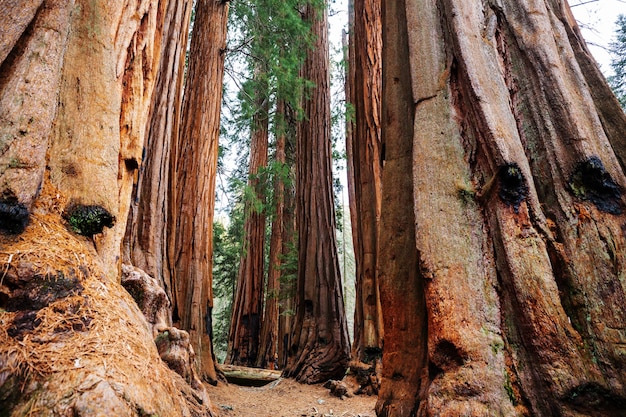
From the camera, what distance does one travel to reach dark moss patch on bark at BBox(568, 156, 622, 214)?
163 centimetres

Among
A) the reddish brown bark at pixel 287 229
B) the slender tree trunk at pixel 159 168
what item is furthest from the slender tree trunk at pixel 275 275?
the slender tree trunk at pixel 159 168

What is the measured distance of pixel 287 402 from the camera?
14.9 ft

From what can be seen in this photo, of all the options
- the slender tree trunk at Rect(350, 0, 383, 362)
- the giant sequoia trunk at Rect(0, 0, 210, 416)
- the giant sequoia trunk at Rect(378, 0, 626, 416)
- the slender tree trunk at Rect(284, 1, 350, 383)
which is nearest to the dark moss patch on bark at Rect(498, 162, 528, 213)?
the giant sequoia trunk at Rect(378, 0, 626, 416)

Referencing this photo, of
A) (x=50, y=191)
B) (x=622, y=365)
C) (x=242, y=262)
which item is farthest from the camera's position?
(x=242, y=262)

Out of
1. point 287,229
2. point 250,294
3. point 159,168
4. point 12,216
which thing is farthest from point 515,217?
point 287,229

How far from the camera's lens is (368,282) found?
5406mm

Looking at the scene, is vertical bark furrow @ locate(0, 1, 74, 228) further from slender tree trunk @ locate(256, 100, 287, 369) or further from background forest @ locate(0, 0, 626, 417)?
slender tree trunk @ locate(256, 100, 287, 369)

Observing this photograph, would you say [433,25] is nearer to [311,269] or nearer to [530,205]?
[530,205]

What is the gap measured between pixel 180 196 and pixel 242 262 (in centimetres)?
501

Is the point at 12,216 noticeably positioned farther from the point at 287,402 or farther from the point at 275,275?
the point at 275,275

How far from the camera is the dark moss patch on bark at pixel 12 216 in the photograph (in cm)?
152

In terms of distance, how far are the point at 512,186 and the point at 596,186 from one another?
330mm

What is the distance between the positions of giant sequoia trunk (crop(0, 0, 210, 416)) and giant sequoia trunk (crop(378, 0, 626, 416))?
3.75ft

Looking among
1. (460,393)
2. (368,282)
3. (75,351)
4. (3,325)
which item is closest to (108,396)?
(75,351)
